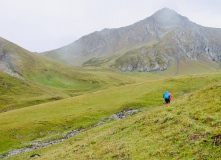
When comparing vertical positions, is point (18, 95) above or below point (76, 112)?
above

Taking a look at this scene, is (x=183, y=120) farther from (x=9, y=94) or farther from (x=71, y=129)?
(x=9, y=94)

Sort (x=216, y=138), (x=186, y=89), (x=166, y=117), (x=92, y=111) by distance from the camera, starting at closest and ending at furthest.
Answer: (x=216, y=138), (x=166, y=117), (x=92, y=111), (x=186, y=89)

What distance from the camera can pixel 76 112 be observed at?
64.9 metres

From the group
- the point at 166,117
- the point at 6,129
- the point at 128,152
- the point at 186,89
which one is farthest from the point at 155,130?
the point at 186,89

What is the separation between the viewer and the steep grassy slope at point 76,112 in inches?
1983

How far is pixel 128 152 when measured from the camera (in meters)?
18.4

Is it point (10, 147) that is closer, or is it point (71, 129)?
point (10, 147)

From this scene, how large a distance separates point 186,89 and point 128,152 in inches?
2665

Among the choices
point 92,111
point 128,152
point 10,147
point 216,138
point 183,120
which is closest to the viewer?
point 216,138

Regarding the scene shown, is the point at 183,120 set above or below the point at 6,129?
above

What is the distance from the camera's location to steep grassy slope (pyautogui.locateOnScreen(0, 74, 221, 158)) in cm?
5038

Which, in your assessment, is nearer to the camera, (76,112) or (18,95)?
(76,112)

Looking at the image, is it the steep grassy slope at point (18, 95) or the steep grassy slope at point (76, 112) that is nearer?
the steep grassy slope at point (76, 112)

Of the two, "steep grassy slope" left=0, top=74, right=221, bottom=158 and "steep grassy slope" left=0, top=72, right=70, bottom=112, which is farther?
"steep grassy slope" left=0, top=72, right=70, bottom=112
